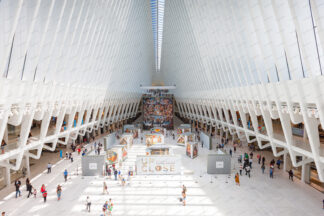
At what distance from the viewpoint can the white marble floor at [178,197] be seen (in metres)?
10.4

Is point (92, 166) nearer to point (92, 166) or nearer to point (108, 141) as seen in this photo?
point (92, 166)

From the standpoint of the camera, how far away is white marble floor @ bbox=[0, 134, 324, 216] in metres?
10.4

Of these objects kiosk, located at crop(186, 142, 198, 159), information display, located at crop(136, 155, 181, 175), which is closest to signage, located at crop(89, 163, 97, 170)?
information display, located at crop(136, 155, 181, 175)

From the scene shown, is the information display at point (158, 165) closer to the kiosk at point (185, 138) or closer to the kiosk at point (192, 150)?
the kiosk at point (192, 150)

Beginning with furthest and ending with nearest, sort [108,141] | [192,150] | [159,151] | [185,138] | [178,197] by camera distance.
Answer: [185,138]
[108,141]
[192,150]
[159,151]
[178,197]

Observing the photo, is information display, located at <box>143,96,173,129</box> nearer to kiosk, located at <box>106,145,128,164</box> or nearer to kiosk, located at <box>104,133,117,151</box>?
kiosk, located at <box>104,133,117,151</box>

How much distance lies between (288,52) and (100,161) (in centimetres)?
1315

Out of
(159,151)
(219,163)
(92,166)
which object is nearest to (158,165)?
(159,151)

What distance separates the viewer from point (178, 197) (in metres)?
11.9

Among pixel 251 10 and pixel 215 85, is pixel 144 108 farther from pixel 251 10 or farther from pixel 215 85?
pixel 251 10

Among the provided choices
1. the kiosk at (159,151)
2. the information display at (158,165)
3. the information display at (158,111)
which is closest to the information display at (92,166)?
the information display at (158,165)

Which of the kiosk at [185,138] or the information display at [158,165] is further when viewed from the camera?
the kiosk at [185,138]

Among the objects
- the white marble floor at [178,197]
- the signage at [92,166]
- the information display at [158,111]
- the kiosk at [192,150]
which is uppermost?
the information display at [158,111]

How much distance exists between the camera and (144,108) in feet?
127
